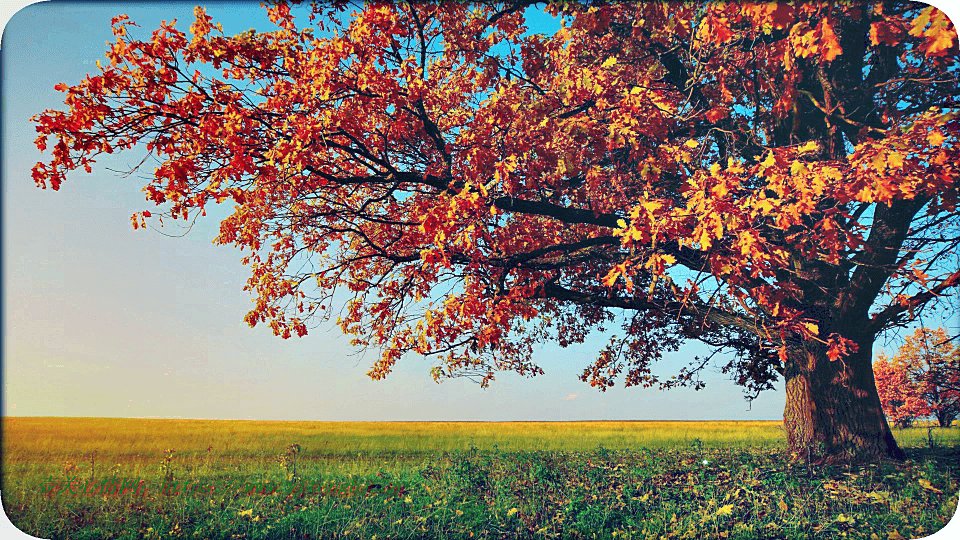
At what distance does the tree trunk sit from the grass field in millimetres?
553

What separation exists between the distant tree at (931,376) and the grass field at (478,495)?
1246 millimetres

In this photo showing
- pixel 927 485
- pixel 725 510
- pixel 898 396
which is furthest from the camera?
pixel 898 396

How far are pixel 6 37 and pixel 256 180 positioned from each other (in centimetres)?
410

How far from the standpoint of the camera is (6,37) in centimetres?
841

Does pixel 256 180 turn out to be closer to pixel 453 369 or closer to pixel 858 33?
pixel 453 369

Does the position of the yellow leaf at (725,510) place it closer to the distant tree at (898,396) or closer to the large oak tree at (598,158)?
the large oak tree at (598,158)

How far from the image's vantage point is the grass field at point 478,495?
7426 millimetres

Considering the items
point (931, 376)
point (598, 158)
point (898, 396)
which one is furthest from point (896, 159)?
point (898, 396)

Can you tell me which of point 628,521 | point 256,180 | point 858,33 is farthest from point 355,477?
point 858,33

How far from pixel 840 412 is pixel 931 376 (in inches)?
106

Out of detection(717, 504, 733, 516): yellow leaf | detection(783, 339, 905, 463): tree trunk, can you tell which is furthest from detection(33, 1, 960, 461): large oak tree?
detection(717, 504, 733, 516): yellow leaf

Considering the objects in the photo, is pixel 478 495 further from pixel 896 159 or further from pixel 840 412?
pixel 840 412

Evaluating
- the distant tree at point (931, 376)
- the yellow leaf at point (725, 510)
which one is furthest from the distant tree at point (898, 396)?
the yellow leaf at point (725, 510)

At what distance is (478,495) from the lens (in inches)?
330
